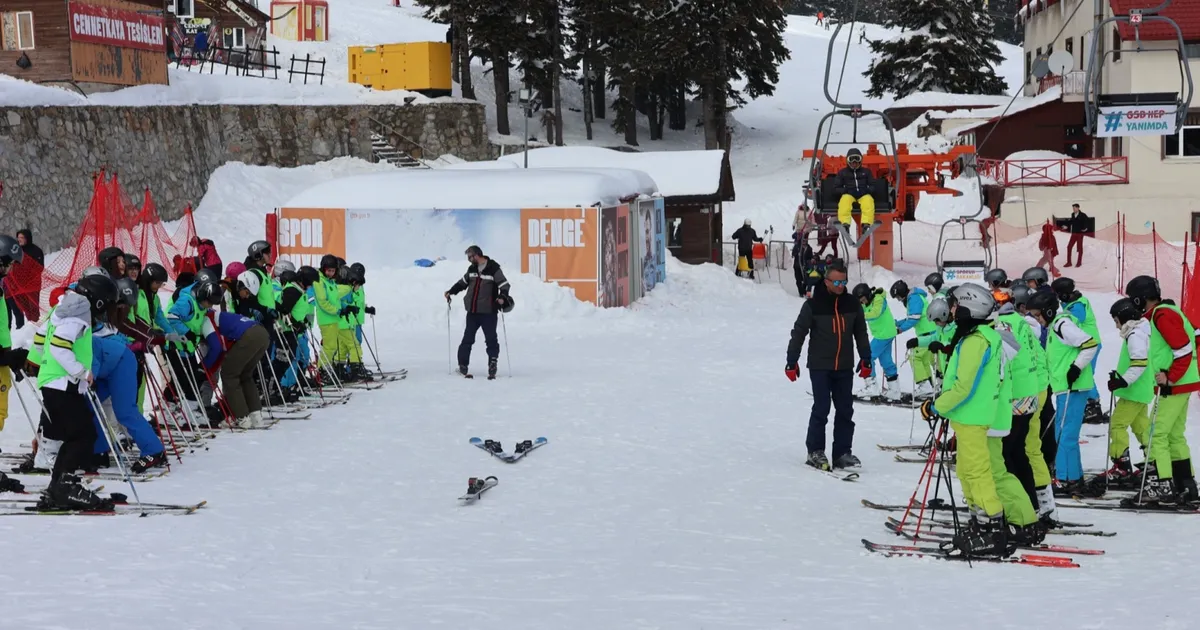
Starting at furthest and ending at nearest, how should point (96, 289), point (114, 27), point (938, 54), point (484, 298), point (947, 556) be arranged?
point (938, 54)
point (114, 27)
point (484, 298)
point (96, 289)
point (947, 556)

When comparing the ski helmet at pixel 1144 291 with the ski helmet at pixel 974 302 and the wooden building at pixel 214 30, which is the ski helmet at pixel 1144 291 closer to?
the ski helmet at pixel 974 302

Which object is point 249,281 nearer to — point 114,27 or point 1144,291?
point 1144,291

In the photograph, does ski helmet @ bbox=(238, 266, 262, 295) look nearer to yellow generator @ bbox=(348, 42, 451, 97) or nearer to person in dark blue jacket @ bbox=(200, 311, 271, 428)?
person in dark blue jacket @ bbox=(200, 311, 271, 428)

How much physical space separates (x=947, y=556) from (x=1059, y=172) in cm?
3493

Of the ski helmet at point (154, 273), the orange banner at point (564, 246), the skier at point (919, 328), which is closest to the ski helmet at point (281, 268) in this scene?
the ski helmet at point (154, 273)

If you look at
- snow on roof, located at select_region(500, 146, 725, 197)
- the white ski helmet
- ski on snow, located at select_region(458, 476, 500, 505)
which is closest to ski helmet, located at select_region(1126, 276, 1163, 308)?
ski on snow, located at select_region(458, 476, 500, 505)

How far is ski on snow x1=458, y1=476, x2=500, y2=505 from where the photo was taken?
9.33 meters

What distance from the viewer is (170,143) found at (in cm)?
3184

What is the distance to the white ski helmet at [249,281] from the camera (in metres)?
12.5

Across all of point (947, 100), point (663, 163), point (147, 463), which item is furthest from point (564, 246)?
point (947, 100)

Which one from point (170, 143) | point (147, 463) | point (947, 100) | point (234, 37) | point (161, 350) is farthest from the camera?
point (947, 100)

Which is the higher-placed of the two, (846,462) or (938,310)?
(938,310)

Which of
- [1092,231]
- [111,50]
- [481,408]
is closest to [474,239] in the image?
[481,408]

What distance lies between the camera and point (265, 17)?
4812 cm
